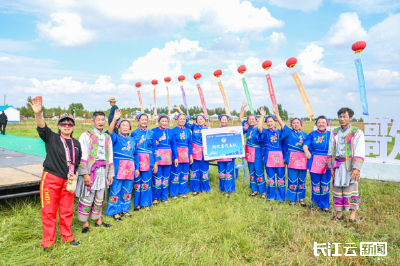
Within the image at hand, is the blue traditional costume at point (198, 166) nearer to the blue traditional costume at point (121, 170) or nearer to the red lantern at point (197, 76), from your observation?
the blue traditional costume at point (121, 170)

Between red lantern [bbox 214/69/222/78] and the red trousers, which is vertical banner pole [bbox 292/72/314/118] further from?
the red trousers

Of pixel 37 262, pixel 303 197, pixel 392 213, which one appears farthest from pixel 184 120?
pixel 392 213

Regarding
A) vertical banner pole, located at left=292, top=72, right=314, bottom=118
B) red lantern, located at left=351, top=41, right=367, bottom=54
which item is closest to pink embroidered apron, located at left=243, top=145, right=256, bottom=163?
vertical banner pole, located at left=292, top=72, right=314, bottom=118

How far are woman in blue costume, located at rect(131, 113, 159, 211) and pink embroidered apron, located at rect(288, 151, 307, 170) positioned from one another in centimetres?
283

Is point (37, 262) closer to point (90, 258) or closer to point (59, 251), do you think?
point (59, 251)

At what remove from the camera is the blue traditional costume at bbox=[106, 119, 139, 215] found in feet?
14.1

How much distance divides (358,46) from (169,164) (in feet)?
17.1

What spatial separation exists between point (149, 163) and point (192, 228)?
1.59 metres

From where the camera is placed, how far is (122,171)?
4.30 meters

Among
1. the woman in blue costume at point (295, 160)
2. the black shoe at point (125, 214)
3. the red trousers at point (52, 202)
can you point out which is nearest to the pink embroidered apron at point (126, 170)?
the black shoe at point (125, 214)

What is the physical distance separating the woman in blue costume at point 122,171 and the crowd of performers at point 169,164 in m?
0.02

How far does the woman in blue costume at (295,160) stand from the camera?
4.94 metres

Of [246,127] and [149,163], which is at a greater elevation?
[246,127]

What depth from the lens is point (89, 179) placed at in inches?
141
